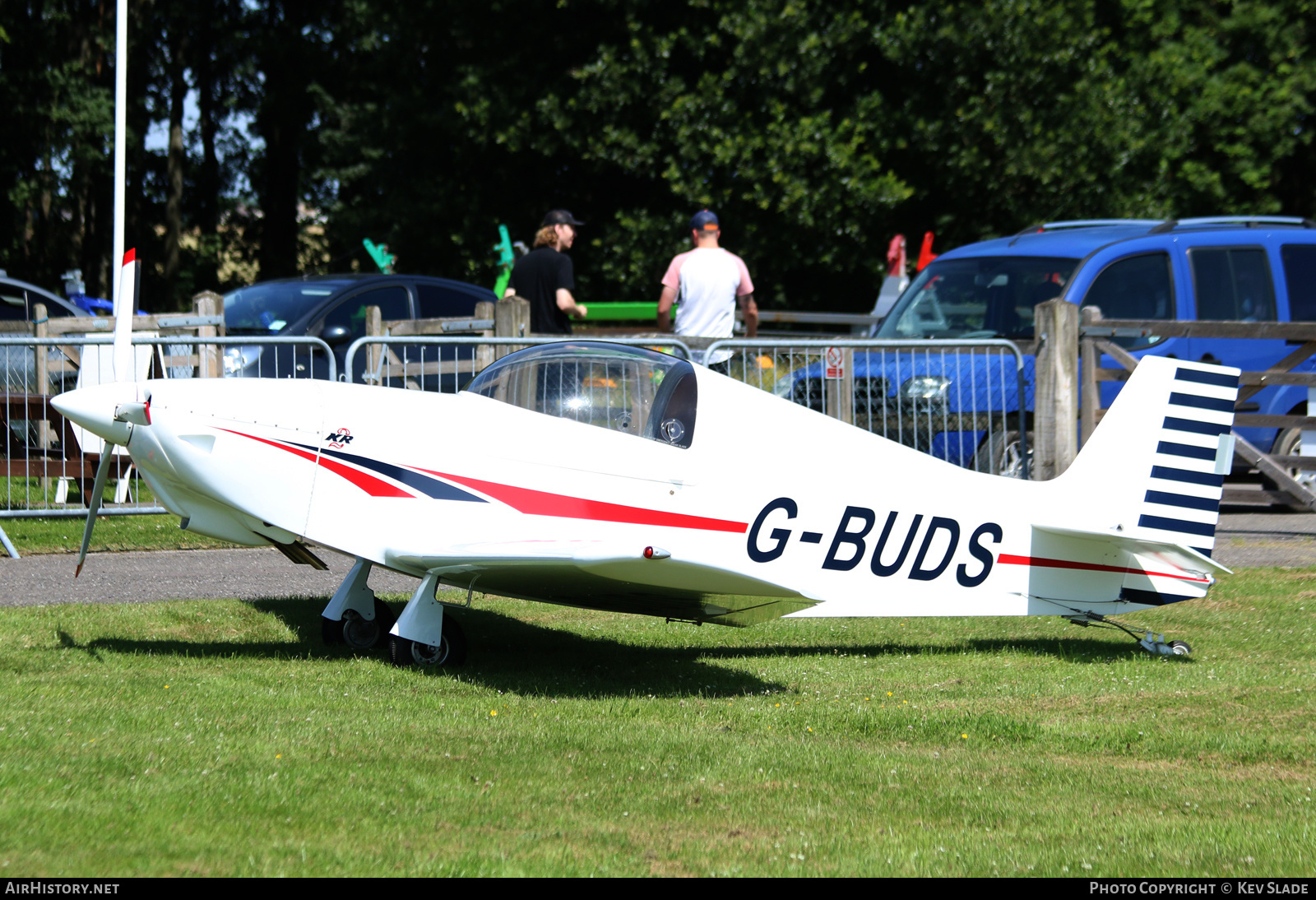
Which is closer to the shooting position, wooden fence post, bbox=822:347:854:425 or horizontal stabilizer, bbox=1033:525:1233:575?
horizontal stabilizer, bbox=1033:525:1233:575

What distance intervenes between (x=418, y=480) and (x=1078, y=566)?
3.33 meters

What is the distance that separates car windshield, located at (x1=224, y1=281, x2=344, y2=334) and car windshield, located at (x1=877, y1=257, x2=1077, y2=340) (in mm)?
5720

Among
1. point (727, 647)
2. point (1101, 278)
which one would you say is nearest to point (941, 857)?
point (727, 647)

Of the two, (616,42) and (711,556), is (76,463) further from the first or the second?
(616,42)

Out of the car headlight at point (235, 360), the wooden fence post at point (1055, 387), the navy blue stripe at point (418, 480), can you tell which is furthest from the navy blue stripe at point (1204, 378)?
the car headlight at point (235, 360)

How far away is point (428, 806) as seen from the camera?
3.85 meters

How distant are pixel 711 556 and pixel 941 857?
2.24 metres

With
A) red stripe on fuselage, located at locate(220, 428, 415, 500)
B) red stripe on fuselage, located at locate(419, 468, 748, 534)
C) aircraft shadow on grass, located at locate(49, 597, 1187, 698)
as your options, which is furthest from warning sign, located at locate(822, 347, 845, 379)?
red stripe on fuselage, located at locate(220, 428, 415, 500)

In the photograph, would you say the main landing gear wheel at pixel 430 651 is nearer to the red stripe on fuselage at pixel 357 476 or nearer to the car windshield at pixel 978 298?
the red stripe on fuselage at pixel 357 476

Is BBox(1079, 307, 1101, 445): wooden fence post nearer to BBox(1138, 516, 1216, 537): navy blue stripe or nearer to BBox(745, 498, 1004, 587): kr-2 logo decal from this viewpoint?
BBox(1138, 516, 1216, 537): navy blue stripe

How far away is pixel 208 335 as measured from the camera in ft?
35.2

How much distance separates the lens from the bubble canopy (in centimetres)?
560

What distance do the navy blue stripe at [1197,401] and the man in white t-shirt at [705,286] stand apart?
444cm

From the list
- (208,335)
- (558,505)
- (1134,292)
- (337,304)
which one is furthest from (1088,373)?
(208,335)
